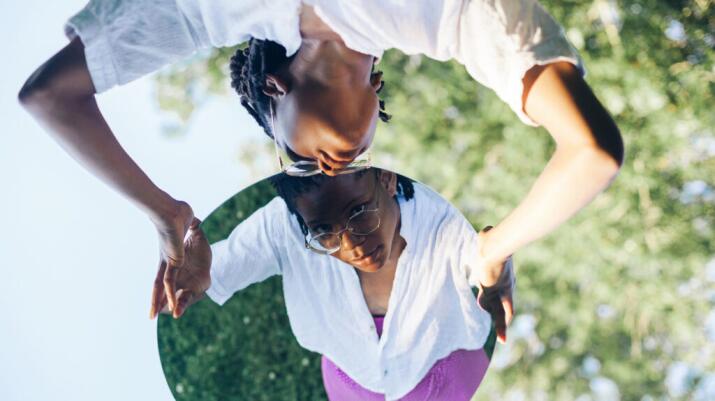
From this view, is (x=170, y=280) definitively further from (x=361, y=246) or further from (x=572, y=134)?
(x=572, y=134)

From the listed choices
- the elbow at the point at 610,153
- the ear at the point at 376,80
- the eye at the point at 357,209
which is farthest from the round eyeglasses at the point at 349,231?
the elbow at the point at 610,153

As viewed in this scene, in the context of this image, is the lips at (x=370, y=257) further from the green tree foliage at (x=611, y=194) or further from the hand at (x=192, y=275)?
the green tree foliage at (x=611, y=194)

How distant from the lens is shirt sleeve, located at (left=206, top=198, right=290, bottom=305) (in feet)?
2.05

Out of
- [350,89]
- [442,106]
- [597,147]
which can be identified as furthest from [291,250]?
[442,106]

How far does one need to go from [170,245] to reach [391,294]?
18 cm

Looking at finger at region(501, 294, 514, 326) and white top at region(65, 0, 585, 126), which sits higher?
→ white top at region(65, 0, 585, 126)

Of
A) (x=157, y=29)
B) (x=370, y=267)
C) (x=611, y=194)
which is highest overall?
(x=157, y=29)

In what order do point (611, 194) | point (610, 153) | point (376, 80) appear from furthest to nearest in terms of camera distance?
point (611, 194), point (376, 80), point (610, 153)

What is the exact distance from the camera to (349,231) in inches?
23.8

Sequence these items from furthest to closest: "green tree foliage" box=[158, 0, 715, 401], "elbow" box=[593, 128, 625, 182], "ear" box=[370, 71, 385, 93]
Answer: "green tree foliage" box=[158, 0, 715, 401] → "ear" box=[370, 71, 385, 93] → "elbow" box=[593, 128, 625, 182]

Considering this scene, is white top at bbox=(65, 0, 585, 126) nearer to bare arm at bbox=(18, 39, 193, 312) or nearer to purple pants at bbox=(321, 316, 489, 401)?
bare arm at bbox=(18, 39, 193, 312)

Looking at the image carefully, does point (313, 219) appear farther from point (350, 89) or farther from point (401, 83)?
point (401, 83)

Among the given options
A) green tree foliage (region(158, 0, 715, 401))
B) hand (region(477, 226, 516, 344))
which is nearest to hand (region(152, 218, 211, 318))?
hand (region(477, 226, 516, 344))

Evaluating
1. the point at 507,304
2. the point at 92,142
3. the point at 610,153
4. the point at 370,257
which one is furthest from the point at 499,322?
the point at 92,142
